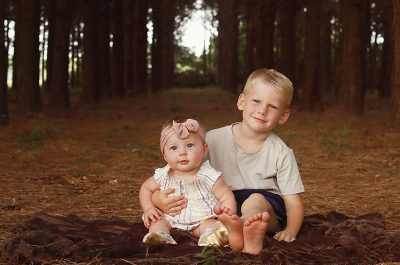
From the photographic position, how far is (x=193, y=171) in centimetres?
409

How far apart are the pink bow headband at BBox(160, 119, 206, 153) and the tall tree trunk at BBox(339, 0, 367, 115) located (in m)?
10.5

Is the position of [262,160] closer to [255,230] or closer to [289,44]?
[255,230]

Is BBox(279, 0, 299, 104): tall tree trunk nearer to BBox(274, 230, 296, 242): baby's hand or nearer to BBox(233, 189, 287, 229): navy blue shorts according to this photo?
BBox(233, 189, 287, 229): navy blue shorts

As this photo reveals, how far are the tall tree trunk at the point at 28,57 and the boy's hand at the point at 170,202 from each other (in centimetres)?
1067

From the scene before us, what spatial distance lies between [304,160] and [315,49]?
24.0 feet

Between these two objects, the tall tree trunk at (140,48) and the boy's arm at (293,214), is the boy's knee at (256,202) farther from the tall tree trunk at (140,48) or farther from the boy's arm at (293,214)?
the tall tree trunk at (140,48)

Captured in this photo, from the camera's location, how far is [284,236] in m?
4.06

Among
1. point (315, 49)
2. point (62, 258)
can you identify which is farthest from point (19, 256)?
point (315, 49)

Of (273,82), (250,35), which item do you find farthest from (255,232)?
(250,35)

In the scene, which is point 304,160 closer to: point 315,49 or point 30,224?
point 30,224

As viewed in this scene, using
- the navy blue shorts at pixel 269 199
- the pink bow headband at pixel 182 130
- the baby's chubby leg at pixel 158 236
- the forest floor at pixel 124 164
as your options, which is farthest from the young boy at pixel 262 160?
the forest floor at pixel 124 164

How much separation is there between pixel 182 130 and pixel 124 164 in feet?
15.2

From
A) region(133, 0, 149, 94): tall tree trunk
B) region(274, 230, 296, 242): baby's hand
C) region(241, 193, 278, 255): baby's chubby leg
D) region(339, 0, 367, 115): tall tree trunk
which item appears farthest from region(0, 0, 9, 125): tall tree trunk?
region(133, 0, 149, 94): tall tree trunk

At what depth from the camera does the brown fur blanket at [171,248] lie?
11.4 ft
